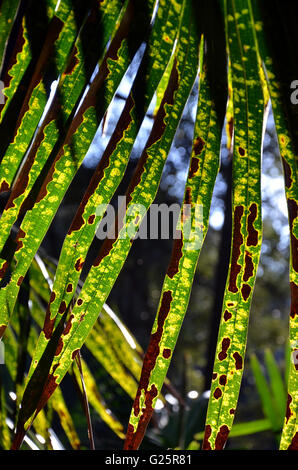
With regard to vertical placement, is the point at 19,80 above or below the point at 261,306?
above

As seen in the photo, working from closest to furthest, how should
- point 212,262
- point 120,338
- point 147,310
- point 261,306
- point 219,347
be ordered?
point 219,347
point 120,338
point 147,310
point 212,262
point 261,306

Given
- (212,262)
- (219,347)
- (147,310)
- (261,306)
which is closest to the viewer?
(219,347)

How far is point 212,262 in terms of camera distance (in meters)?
7.39

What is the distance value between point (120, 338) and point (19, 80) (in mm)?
431

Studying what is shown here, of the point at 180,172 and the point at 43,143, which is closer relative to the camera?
the point at 43,143

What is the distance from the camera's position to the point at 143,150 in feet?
1.29

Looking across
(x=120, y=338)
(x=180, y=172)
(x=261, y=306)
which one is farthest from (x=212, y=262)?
(x=120, y=338)

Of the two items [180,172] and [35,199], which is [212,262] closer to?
[180,172]

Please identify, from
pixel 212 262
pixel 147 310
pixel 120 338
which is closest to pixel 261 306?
pixel 212 262

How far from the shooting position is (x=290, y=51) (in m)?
0.39

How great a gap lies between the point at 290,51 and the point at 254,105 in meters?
0.06

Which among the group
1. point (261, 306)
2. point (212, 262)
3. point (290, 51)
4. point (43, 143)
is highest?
point (290, 51)

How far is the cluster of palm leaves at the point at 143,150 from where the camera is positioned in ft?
1.18

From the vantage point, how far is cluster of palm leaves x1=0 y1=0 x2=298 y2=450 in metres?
0.36
